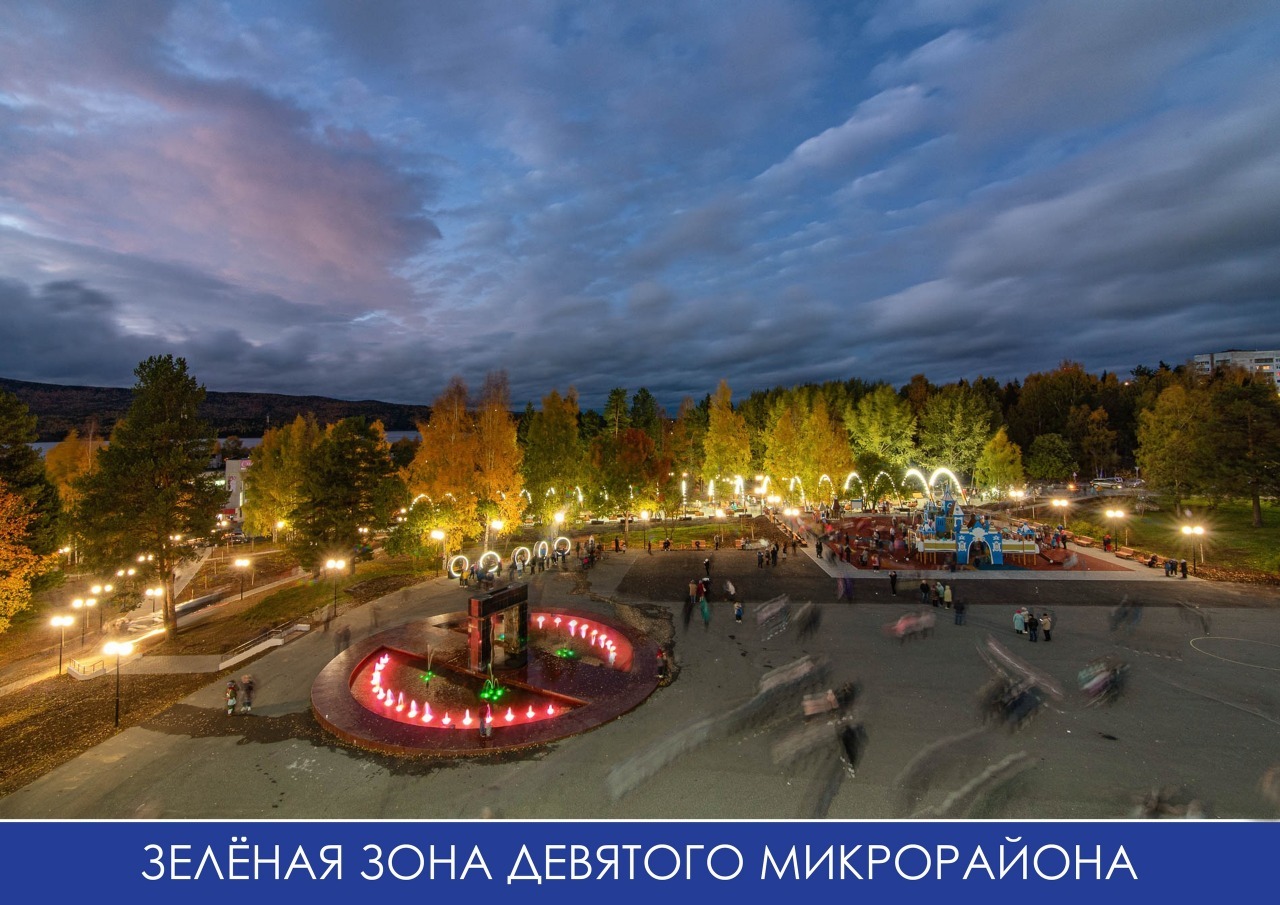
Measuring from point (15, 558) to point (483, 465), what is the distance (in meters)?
19.6

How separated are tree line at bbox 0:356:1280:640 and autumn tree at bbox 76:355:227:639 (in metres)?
0.07

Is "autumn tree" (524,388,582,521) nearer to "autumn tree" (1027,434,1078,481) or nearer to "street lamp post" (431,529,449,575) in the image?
"street lamp post" (431,529,449,575)

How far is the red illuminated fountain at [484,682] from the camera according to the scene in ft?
45.1

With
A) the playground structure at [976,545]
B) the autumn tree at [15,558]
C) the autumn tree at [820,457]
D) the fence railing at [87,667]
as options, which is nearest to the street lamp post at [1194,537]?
the playground structure at [976,545]

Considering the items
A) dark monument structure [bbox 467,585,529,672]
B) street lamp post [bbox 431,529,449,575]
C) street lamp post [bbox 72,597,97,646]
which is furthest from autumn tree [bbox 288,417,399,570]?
dark monument structure [bbox 467,585,529,672]

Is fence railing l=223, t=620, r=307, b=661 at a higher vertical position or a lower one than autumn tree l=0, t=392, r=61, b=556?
lower

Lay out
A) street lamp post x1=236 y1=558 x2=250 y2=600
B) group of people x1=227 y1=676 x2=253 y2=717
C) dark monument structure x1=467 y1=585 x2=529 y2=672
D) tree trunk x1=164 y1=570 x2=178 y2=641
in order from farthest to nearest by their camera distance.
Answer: street lamp post x1=236 y1=558 x2=250 y2=600
tree trunk x1=164 y1=570 x2=178 y2=641
dark monument structure x1=467 y1=585 x2=529 y2=672
group of people x1=227 y1=676 x2=253 y2=717

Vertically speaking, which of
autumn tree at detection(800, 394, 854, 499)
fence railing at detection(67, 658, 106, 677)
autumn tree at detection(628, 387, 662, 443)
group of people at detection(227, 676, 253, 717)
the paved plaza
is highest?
autumn tree at detection(628, 387, 662, 443)

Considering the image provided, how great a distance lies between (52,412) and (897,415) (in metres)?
220

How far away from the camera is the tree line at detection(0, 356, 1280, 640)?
2466cm

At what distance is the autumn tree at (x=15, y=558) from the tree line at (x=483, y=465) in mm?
62

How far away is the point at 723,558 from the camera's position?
119 feet

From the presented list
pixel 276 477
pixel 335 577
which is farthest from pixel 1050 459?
pixel 276 477

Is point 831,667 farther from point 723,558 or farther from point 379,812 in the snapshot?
point 723,558
